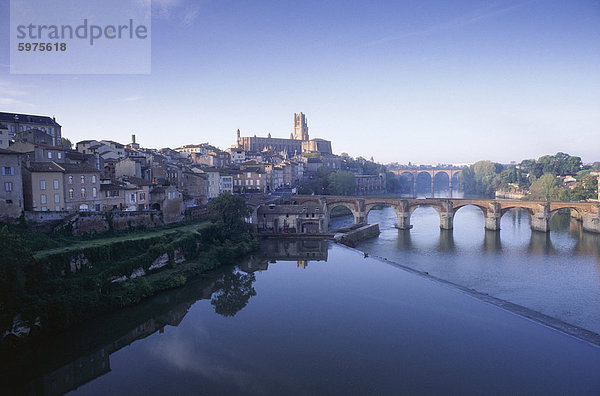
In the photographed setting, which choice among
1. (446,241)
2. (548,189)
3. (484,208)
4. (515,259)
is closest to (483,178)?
(548,189)

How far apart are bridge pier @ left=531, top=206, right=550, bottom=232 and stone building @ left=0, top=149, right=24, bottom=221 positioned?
3410 cm

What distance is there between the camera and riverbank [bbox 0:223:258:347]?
33.1ft

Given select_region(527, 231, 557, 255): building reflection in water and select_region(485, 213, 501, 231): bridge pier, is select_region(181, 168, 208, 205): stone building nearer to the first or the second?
select_region(527, 231, 557, 255): building reflection in water

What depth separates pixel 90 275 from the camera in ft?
42.0

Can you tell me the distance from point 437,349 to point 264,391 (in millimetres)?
5017

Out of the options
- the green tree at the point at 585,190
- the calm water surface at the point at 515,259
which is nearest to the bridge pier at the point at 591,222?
the calm water surface at the point at 515,259

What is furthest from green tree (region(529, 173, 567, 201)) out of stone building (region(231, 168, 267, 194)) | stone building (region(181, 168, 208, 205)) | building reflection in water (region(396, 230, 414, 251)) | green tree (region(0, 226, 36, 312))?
green tree (region(0, 226, 36, 312))

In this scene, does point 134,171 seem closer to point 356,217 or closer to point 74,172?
point 74,172

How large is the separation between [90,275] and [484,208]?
2968 cm

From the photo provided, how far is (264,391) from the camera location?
27.3 ft

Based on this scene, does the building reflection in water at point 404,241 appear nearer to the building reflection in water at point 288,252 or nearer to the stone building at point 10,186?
the building reflection in water at point 288,252

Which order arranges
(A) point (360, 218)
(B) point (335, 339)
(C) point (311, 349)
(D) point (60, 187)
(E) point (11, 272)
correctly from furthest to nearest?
(A) point (360, 218)
(D) point (60, 187)
(B) point (335, 339)
(C) point (311, 349)
(E) point (11, 272)

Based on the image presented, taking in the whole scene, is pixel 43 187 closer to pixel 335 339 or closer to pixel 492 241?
pixel 335 339

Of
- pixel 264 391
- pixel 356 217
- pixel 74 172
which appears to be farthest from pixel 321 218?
pixel 264 391
